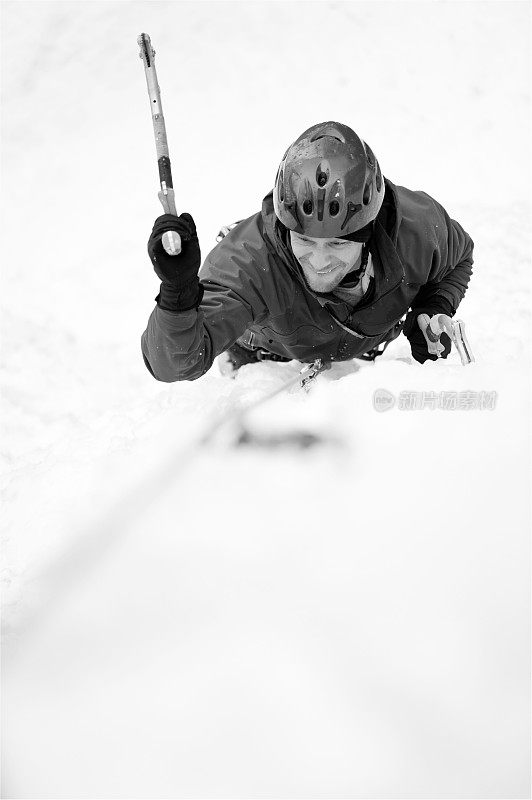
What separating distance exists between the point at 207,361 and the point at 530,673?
4.17 ft

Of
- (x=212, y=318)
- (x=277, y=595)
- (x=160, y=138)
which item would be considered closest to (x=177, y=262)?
(x=212, y=318)

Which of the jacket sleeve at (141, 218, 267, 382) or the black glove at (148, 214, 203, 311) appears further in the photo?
the jacket sleeve at (141, 218, 267, 382)

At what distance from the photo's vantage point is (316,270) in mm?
2473

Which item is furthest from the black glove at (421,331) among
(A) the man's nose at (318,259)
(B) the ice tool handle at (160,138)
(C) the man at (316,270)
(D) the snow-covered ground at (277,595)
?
(B) the ice tool handle at (160,138)

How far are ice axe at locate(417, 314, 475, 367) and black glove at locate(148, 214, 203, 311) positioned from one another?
1.12 meters

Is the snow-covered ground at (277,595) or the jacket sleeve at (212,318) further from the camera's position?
the jacket sleeve at (212,318)

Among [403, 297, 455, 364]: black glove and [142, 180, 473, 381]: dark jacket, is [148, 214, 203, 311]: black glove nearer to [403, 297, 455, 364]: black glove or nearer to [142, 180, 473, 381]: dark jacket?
[142, 180, 473, 381]: dark jacket

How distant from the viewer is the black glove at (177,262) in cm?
188

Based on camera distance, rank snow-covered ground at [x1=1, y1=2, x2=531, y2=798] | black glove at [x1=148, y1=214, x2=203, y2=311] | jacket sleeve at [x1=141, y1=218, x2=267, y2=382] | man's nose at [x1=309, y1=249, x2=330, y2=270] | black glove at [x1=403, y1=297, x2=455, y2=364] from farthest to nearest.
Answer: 1. black glove at [x1=403, y1=297, x2=455, y2=364]
2. man's nose at [x1=309, y1=249, x2=330, y2=270]
3. jacket sleeve at [x1=141, y1=218, x2=267, y2=382]
4. black glove at [x1=148, y1=214, x2=203, y2=311]
5. snow-covered ground at [x1=1, y1=2, x2=531, y2=798]

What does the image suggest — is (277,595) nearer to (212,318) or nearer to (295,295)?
(212,318)

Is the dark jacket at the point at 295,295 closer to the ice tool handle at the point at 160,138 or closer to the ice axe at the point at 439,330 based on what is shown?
the ice axe at the point at 439,330

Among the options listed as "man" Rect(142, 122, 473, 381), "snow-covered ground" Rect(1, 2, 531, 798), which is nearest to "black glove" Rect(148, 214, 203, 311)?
"man" Rect(142, 122, 473, 381)

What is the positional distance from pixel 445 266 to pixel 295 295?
2.46 feet

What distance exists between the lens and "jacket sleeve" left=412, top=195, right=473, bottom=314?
288cm
